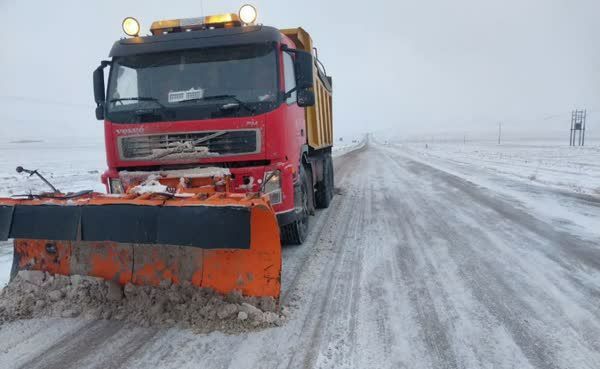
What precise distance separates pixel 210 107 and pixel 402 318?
114 inches

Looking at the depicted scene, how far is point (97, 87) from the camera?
5.24 metres

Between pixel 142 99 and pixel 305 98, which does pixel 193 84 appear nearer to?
pixel 142 99

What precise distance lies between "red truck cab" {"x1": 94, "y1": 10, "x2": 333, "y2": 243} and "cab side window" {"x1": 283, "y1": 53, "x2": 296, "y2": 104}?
1 centimetres

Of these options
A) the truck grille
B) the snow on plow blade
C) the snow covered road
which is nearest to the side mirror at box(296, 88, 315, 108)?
the truck grille

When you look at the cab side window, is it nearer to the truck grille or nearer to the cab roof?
the cab roof

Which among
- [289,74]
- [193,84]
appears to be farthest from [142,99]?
[289,74]

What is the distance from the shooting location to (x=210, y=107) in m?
4.56

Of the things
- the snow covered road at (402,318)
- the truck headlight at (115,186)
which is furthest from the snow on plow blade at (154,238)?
the truck headlight at (115,186)

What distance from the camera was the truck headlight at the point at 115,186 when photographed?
187 inches

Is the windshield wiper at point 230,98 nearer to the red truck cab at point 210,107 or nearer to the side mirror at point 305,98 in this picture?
the red truck cab at point 210,107

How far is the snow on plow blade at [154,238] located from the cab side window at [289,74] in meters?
2.04

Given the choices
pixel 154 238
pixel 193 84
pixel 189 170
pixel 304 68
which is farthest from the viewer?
pixel 304 68

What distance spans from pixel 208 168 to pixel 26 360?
2325 millimetres

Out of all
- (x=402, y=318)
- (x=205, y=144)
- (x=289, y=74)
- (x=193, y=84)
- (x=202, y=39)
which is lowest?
(x=402, y=318)
